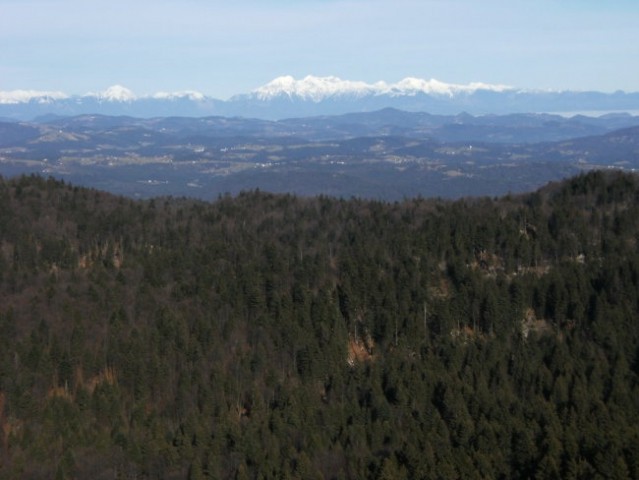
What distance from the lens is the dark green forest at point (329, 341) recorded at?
58375 mm

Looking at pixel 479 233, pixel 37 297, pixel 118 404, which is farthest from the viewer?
pixel 479 233

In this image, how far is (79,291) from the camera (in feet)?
270

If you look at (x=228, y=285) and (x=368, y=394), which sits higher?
(x=228, y=285)

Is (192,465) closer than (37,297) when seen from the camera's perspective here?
Yes

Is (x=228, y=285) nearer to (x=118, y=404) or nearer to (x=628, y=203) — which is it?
(x=118, y=404)

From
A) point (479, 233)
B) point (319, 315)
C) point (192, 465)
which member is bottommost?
point (192, 465)

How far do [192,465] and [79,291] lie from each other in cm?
3194

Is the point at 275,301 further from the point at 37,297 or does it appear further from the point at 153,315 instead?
the point at 37,297

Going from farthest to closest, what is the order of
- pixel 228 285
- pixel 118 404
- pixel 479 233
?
pixel 479 233 < pixel 228 285 < pixel 118 404

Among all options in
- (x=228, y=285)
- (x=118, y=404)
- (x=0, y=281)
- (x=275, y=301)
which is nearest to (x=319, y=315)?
(x=275, y=301)

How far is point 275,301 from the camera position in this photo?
83188 mm

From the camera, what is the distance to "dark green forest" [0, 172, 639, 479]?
192ft

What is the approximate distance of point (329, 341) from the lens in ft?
257

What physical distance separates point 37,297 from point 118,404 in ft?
63.7
